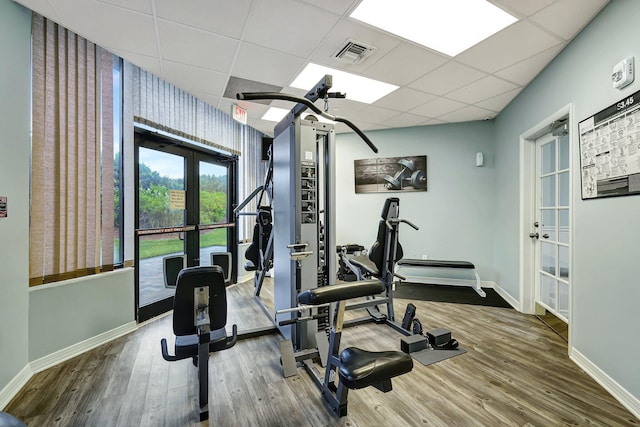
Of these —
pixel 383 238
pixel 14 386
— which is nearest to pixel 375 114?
pixel 383 238

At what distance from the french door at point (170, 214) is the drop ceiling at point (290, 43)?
0.88 metres

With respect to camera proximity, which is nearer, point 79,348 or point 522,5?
point 522,5

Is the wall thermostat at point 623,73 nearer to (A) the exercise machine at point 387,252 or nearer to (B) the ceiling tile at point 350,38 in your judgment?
(B) the ceiling tile at point 350,38

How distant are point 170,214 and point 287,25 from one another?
2593 mm

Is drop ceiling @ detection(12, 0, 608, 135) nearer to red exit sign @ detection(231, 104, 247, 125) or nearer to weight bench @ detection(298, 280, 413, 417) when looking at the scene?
red exit sign @ detection(231, 104, 247, 125)

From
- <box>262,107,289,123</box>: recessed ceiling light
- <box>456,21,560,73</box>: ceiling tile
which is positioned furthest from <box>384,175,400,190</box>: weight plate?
<box>456,21,560,73</box>: ceiling tile

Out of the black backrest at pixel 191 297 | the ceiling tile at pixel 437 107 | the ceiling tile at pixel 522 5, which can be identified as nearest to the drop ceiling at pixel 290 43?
the ceiling tile at pixel 522 5

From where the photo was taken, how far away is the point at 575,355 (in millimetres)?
2193

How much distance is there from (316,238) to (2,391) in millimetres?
2230

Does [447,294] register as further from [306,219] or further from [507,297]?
[306,219]

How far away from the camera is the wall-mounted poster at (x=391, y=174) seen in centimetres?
473

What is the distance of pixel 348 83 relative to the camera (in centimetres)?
313

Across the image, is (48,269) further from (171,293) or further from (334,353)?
(334,353)

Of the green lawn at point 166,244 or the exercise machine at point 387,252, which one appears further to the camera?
the green lawn at point 166,244
